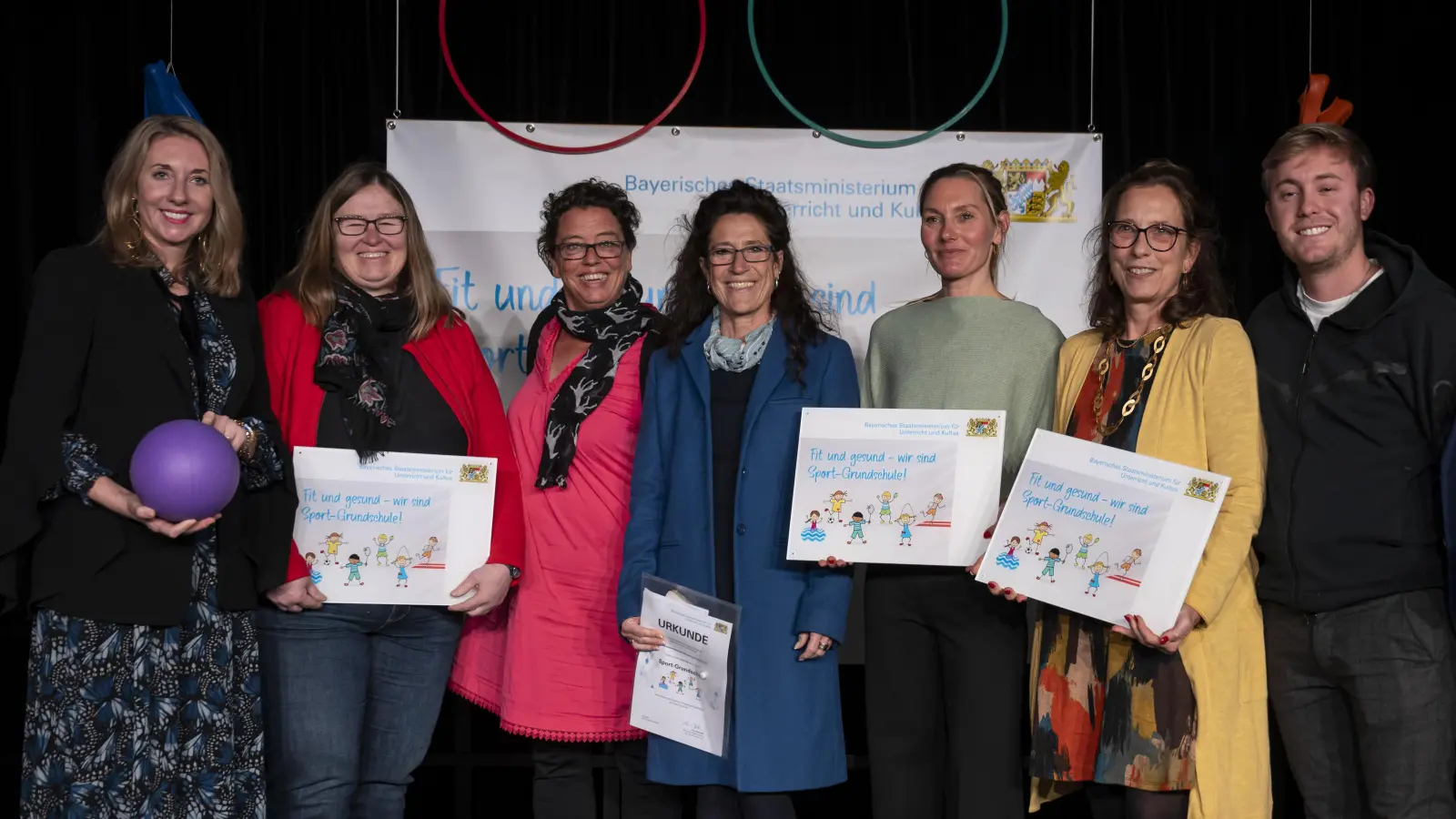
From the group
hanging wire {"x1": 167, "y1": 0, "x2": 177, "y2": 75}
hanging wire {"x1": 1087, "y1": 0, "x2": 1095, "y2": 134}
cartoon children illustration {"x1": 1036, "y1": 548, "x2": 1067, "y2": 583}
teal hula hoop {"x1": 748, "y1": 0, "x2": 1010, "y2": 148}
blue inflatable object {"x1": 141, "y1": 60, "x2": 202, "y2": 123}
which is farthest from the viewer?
hanging wire {"x1": 1087, "y1": 0, "x2": 1095, "y2": 134}

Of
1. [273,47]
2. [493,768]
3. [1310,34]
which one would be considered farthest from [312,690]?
[1310,34]

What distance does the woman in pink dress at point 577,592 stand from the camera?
2920mm

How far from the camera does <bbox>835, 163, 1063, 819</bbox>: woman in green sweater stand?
105 inches

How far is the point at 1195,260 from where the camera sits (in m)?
2.69

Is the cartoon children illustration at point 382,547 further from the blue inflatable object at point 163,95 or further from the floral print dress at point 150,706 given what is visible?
the blue inflatable object at point 163,95

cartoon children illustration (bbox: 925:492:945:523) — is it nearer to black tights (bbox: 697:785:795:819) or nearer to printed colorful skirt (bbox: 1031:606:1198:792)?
printed colorful skirt (bbox: 1031:606:1198:792)

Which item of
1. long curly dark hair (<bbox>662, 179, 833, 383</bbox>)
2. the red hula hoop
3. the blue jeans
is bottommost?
the blue jeans

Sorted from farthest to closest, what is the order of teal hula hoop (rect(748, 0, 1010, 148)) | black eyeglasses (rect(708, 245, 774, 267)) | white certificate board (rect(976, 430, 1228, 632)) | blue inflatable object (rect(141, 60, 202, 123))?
1. teal hula hoop (rect(748, 0, 1010, 148))
2. blue inflatable object (rect(141, 60, 202, 123))
3. black eyeglasses (rect(708, 245, 774, 267))
4. white certificate board (rect(976, 430, 1228, 632))

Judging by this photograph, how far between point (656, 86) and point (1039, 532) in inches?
92.8

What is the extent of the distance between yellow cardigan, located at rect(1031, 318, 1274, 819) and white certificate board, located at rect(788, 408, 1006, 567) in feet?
1.17

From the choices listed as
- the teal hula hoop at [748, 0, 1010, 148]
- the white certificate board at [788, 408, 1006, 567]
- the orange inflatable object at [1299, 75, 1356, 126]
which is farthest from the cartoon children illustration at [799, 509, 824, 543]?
the orange inflatable object at [1299, 75, 1356, 126]

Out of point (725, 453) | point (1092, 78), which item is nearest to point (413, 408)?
point (725, 453)

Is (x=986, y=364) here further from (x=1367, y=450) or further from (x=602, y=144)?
(x=602, y=144)

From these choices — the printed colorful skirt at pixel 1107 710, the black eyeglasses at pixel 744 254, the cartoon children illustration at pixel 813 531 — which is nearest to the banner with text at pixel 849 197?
the black eyeglasses at pixel 744 254
